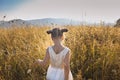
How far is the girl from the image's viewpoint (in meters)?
5.68

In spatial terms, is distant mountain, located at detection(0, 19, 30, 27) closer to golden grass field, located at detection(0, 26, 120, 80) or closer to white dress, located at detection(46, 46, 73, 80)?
golden grass field, located at detection(0, 26, 120, 80)

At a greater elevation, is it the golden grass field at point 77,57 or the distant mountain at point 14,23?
the distant mountain at point 14,23

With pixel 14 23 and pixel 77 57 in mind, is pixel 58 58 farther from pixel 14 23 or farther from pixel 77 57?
pixel 14 23

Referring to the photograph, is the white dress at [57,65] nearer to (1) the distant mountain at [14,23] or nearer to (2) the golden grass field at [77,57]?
(2) the golden grass field at [77,57]

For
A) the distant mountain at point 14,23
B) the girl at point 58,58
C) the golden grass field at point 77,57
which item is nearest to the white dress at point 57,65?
the girl at point 58,58

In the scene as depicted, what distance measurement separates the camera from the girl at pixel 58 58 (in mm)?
5684

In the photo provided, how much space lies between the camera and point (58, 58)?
5.80 meters

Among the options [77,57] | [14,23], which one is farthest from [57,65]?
[14,23]

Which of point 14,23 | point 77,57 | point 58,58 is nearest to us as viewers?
point 58,58

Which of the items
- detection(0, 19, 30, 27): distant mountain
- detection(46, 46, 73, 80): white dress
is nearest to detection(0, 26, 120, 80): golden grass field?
detection(46, 46, 73, 80): white dress

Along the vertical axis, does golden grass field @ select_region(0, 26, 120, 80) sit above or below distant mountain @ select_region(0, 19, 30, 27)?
below

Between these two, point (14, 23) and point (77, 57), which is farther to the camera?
point (14, 23)

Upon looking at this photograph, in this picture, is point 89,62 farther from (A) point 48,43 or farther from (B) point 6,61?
(B) point 6,61

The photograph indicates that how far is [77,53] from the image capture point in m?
7.14
